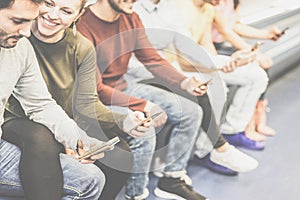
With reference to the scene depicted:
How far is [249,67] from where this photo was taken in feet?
6.90

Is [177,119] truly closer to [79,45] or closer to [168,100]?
[168,100]

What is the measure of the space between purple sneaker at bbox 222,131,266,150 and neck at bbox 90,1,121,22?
997 millimetres

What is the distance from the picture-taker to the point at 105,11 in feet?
4.69

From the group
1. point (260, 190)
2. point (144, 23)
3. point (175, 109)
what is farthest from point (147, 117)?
point (260, 190)

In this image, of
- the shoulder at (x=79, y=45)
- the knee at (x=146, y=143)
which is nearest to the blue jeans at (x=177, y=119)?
the knee at (x=146, y=143)

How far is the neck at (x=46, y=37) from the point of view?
124 centimetres

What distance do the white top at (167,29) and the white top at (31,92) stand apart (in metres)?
0.43

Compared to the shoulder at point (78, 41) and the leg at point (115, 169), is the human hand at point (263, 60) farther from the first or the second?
the shoulder at point (78, 41)

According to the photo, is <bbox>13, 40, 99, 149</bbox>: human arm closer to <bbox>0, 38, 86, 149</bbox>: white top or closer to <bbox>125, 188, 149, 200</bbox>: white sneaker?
<bbox>0, 38, 86, 149</bbox>: white top

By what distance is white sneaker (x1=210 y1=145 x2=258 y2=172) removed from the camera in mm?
2051

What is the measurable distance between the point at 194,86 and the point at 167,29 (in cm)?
27

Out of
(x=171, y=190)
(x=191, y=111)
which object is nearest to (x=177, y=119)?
(x=191, y=111)

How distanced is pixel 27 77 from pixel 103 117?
1.01 feet

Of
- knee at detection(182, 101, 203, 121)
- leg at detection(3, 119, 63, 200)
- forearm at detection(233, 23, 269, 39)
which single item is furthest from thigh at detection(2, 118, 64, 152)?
forearm at detection(233, 23, 269, 39)
